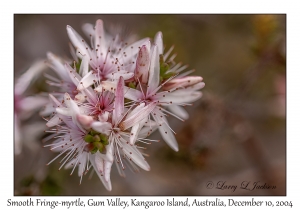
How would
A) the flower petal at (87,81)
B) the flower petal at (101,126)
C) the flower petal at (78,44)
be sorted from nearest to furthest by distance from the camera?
the flower petal at (101,126) → the flower petal at (87,81) → the flower petal at (78,44)

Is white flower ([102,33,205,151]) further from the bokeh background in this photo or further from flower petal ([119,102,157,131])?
the bokeh background

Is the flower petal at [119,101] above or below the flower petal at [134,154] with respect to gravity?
above

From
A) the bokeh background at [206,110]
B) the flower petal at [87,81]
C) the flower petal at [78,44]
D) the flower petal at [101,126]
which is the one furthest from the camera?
the bokeh background at [206,110]

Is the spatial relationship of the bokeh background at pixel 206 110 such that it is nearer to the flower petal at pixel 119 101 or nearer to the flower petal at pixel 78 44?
the flower petal at pixel 78 44

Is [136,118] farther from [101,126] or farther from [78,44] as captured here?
[78,44]

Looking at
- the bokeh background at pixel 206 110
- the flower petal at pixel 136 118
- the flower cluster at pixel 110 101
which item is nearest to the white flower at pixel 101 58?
the flower cluster at pixel 110 101

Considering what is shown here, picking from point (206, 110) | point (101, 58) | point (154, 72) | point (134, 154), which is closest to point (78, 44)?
point (101, 58)
